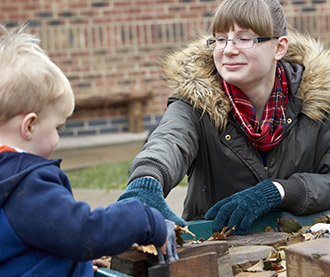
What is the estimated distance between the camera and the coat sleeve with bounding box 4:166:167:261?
5.12 feet

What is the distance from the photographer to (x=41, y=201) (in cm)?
156

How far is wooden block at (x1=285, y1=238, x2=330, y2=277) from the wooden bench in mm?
6336

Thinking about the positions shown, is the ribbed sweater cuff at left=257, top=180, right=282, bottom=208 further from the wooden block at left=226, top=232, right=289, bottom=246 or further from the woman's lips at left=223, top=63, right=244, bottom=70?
the woman's lips at left=223, top=63, right=244, bottom=70

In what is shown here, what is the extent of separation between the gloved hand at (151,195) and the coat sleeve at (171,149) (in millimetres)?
87

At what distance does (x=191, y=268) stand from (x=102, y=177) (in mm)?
4540

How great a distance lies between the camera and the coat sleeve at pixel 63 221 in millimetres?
1560

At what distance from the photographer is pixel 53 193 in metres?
1.57

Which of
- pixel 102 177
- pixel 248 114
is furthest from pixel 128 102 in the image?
pixel 248 114

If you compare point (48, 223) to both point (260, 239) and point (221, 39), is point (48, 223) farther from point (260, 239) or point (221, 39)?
point (221, 39)

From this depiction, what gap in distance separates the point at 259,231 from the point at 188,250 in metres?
0.67

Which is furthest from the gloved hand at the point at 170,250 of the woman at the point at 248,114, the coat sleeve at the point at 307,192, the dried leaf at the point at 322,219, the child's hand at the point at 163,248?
the dried leaf at the point at 322,219

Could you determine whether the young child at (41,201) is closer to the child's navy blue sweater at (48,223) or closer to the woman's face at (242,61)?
the child's navy blue sweater at (48,223)

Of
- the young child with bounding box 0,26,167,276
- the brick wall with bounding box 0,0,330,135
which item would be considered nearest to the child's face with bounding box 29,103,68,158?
the young child with bounding box 0,26,167,276

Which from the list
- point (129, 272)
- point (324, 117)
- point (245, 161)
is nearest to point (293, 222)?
point (245, 161)
